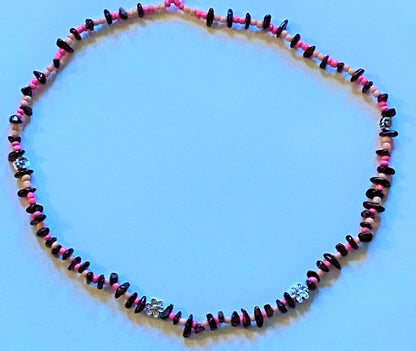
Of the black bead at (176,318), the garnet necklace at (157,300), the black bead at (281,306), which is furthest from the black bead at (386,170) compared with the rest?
the black bead at (176,318)

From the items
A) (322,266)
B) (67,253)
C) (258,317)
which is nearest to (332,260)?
(322,266)

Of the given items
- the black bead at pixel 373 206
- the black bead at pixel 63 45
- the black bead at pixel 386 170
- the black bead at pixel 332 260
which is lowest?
the black bead at pixel 332 260

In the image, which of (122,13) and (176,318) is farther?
(122,13)

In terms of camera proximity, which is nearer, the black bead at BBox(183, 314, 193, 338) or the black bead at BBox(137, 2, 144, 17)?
the black bead at BBox(183, 314, 193, 338)

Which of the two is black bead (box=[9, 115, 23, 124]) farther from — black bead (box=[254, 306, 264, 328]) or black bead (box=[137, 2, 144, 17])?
black bead (box=[254, 306, 264, 328])

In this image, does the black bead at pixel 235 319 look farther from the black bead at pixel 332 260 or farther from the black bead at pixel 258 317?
the black bead at pixel 332 260

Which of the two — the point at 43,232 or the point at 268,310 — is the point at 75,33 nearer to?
the point at 43,232

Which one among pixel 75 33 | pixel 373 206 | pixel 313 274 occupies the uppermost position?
pixel 75 33

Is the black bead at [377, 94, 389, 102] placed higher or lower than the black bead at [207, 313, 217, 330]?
higher

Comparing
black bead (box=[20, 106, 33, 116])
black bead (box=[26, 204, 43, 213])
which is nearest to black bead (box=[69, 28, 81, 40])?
black bead (box=[20, 106, 33, 116])

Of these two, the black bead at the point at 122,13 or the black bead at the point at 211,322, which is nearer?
the black bead at the point at 211,322
